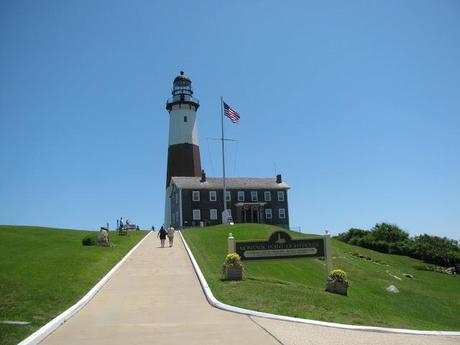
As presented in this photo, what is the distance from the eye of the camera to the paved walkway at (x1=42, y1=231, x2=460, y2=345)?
9453mm

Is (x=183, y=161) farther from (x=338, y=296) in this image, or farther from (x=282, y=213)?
(x=338, y=296)

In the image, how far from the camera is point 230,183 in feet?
196

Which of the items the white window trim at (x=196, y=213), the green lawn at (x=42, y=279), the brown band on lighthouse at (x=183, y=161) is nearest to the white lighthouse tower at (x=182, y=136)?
the brown band on lighthouse at (x=183, y=161)

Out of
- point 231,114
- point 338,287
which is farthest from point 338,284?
point 231,114

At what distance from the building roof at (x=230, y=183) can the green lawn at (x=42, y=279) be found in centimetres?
2849

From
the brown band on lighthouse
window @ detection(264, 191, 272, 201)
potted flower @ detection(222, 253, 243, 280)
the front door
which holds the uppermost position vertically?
the brown band on lighthouse

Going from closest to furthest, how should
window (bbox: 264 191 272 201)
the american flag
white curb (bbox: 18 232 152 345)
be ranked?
white curb (bbox: 18 232 152 345) → the american flag → window (bbox: 264 191 272 201)

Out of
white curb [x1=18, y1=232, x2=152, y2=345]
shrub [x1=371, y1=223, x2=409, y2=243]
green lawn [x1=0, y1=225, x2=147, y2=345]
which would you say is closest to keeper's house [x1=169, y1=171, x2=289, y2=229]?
shrub [x1=371, y1=223, x2=409, y2=243]

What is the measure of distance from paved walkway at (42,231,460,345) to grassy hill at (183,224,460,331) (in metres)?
1.34

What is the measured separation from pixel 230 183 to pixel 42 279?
43382 mm

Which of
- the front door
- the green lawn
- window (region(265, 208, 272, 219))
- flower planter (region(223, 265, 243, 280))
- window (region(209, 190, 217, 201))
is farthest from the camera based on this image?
window (region(265, 208, 272, 219))

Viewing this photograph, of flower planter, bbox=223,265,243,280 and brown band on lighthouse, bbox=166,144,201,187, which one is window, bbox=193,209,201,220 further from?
flower planter, bbox=223,265,243,280

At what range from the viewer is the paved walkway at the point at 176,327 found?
9453 mm

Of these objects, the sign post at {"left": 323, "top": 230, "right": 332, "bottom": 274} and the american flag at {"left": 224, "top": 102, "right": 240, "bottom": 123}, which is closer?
the sign post at {"left": 323, "top": 230, "right": 332, "bottom": 274}
